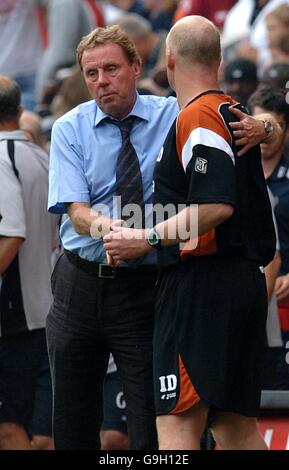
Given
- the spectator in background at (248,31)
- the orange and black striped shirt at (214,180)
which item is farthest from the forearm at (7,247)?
the spectator in background at (248,31)

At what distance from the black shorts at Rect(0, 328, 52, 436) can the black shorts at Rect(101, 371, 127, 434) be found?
1.44ft

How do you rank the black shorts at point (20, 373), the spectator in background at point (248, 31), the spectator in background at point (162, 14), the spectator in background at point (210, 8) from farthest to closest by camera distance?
the spectator in background at point (162, 14) → the spectator in background at point (210, 8) → the spectator in background at point (248, 31) → the black shorts at point (20, 373)

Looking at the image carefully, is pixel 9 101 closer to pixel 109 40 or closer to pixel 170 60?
pixel 109 40

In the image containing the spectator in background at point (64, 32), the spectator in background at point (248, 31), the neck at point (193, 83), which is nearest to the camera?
the neck at point (193, 83)

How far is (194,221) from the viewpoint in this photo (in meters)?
5.01

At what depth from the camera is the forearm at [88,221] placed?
547 centimetres

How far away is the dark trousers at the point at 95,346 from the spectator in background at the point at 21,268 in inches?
42.9

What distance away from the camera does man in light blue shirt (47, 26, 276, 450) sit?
5727mm

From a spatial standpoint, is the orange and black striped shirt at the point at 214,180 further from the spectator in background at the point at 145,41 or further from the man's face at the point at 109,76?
the spectator in background at the point at 145,41

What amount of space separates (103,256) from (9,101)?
1.71 metres

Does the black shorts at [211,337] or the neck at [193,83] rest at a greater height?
the neck at [193,83]

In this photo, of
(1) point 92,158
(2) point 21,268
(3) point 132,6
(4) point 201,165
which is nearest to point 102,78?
(1) point 92,158

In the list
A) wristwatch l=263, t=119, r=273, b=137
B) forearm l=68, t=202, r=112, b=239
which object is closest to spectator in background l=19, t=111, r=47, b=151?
forearm l=68, t=202, r=112, b=239

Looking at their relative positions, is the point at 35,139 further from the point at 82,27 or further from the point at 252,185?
the point at 82,27
